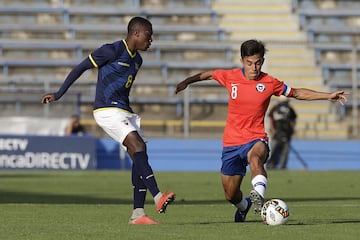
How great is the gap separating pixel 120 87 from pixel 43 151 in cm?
1677

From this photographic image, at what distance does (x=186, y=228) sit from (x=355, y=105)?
66.1ft

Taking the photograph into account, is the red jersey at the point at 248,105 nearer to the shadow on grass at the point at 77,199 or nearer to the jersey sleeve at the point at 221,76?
the jersey sleeve at the point at 221,76

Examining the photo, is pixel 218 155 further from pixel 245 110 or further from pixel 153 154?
pixel 245 110

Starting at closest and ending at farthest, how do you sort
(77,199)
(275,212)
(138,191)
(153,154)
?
(275,212), (138,191), (77,199), (153,154)

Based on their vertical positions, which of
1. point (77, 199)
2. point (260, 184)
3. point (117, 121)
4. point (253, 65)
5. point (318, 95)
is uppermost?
point (253, 65)

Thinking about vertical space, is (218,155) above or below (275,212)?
below

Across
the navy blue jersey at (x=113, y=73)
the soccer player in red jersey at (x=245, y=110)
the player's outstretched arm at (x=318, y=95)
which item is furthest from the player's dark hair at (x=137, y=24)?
the player's outstretched arm at (x=318, y=95)

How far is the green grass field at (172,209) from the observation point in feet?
30.4

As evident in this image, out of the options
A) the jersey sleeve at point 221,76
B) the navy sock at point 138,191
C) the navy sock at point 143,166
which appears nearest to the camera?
the navy sock at point 143,166

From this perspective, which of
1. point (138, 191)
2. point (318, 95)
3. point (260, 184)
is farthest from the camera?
point (318, 95)

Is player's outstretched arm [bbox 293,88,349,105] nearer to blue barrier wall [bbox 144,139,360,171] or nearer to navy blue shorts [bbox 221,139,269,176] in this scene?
navy blue shorts [bbox 221,139,269,176]

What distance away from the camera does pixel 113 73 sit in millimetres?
10758

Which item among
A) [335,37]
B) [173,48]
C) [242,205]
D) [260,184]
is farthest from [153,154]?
[260,184]

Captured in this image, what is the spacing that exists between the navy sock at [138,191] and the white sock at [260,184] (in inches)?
48.7
